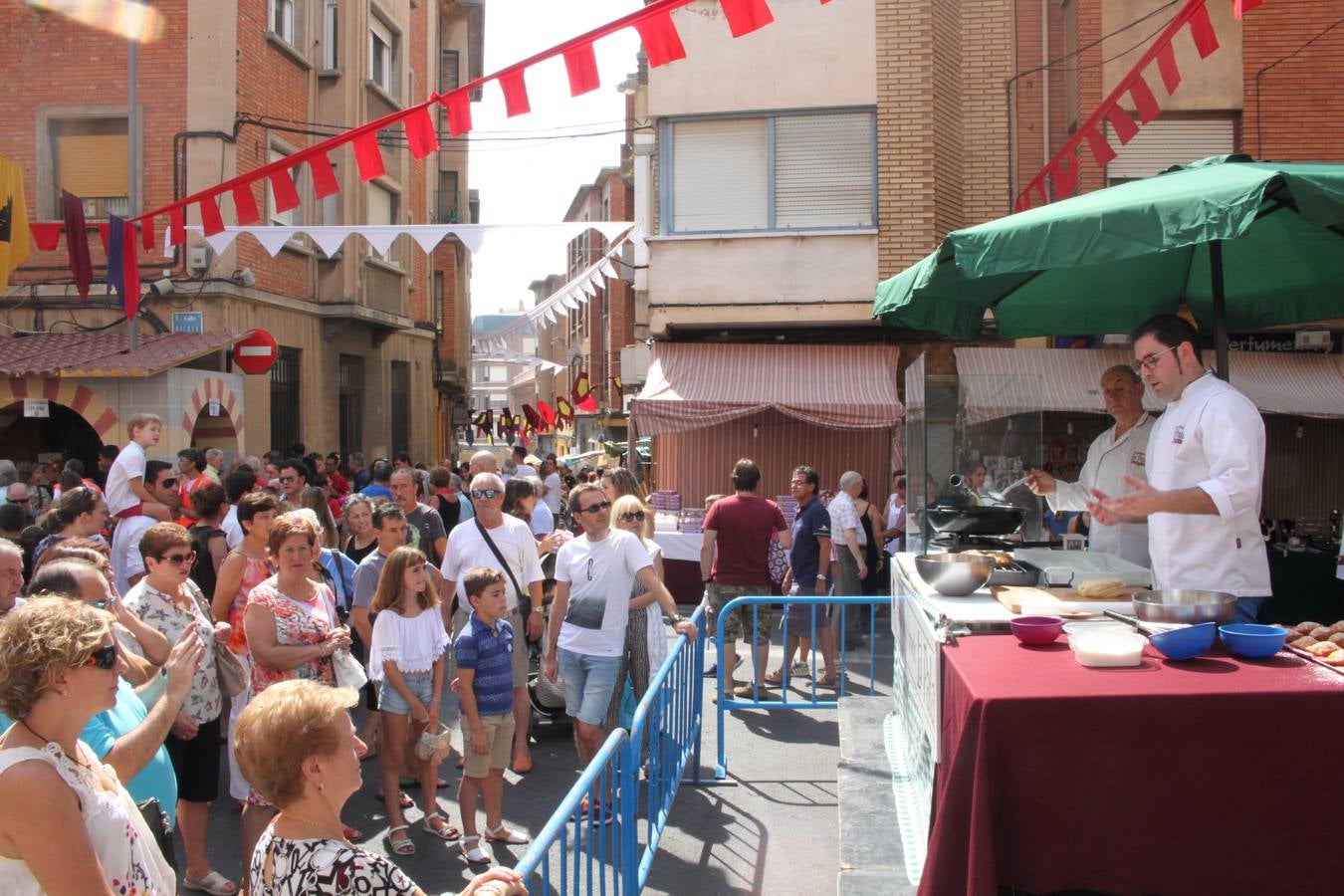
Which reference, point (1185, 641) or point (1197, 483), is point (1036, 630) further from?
point (1197, 483)

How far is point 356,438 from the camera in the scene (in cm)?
2398

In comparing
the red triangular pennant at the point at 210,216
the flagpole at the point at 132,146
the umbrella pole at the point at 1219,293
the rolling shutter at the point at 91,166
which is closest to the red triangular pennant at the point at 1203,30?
the umbrella pole at the point at 1219,293

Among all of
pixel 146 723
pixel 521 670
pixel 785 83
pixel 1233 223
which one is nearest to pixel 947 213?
pixel 785 83

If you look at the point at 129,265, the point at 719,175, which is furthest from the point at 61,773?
the point at 719,175

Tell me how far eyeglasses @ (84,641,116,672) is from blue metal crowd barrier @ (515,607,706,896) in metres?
1.19

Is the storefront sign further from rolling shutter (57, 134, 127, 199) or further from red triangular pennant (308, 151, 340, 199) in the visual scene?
red triangular pennant (308, 151, 340, 199)

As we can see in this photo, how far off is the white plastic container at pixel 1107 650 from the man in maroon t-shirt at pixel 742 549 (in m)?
5.91

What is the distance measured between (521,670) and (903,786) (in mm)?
2862

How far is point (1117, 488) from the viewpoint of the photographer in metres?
5.88

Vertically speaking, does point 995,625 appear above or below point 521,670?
above

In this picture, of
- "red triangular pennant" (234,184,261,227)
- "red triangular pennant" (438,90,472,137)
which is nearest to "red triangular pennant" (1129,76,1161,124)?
"red triangular pennant" (438,90,472,137)

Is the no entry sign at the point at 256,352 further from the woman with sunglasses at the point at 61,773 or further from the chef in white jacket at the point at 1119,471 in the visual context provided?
the woman with sunglasses at the point at 61,773

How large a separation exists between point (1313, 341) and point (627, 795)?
1459cm

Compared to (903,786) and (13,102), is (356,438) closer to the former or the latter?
(13,102)
